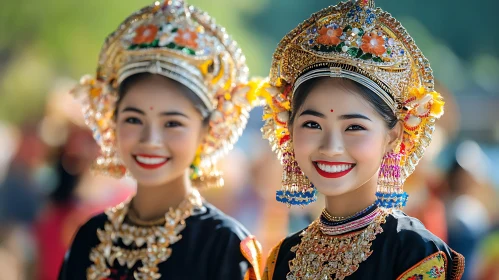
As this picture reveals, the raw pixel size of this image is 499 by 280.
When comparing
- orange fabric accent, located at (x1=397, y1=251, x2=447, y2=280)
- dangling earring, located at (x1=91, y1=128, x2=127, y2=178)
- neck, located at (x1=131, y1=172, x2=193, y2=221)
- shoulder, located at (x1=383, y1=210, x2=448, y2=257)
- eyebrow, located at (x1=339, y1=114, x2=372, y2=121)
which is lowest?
orange fabric accent, located at (x1=397, y1=251, x2=447, y2=280)

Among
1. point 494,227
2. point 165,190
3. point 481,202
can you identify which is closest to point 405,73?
point 165,190

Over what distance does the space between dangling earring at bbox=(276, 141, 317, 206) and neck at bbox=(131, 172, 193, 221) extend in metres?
0.52

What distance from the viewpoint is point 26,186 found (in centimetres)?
569

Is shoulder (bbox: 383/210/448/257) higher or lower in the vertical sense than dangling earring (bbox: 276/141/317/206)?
lower

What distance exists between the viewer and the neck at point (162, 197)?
3.46 m

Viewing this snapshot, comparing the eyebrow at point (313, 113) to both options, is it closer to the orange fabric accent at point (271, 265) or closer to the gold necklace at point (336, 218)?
the gold necklace at point (336, 218)

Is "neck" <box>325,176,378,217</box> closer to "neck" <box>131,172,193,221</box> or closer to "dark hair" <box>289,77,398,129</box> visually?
"dark hair" <box>289,77,398,129</box>

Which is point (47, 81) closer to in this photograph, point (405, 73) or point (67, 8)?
point (67, 8)

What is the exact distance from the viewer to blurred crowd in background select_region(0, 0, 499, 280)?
518 cm

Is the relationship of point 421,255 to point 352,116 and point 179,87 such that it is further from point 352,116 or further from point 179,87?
point 179,87

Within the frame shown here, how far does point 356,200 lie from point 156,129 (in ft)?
2.89

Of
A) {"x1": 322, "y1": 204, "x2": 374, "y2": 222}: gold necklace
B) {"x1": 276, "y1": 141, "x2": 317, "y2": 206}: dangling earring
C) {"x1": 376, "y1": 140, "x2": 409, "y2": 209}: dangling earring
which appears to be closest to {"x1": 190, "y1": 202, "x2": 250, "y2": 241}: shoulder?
{"x1": 276, "y1": 141, "x2": 317, "y2": 206}: dangling earring

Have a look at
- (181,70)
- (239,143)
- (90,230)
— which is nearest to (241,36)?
(239,143)

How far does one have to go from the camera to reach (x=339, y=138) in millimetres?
2865
